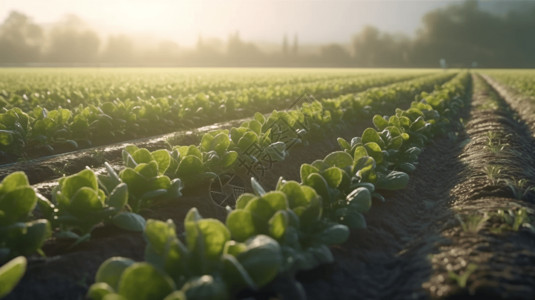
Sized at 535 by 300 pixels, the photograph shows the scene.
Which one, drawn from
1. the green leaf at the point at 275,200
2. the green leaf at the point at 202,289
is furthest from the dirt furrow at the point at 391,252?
the green leaf at the point at 202,289

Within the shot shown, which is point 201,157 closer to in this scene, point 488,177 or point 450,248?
point 450,248

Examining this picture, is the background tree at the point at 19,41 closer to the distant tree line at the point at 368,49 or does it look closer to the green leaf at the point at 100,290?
the distant tree line at the point at 368,49

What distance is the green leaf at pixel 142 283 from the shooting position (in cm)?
177

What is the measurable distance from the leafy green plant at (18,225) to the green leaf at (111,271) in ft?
1.98

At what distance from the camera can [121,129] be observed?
25.6 ft

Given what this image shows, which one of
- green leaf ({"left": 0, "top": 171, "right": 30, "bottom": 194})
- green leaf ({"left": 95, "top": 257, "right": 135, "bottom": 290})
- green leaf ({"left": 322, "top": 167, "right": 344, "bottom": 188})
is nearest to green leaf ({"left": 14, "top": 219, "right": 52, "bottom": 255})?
green leaf ({"left": 0, "top": 171, "right": 30, "bottom": 194})

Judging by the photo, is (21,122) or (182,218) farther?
(21,122)

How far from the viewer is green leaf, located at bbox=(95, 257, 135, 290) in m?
2.06

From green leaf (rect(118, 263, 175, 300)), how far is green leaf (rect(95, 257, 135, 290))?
29cm

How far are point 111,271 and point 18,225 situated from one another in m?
0.73

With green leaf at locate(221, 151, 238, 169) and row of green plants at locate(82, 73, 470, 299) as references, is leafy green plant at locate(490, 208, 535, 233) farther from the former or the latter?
green leaf at locate(221, 151, 238, 169)

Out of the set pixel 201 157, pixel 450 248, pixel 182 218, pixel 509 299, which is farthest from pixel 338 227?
pixel 201 157

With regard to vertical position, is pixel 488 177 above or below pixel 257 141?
below

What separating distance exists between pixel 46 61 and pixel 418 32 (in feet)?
274
